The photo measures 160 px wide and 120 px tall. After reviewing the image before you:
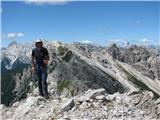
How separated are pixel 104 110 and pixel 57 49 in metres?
145

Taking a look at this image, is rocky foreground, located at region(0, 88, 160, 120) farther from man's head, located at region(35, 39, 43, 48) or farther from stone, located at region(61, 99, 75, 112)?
man's head, located at region(35, 39, 43, 48)

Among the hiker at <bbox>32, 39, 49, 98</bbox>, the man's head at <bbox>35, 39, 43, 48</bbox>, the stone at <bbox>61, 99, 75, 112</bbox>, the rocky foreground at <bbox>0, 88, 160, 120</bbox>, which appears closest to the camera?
the rocky foreground at <bbox>0, 88, 160, 120</bbox>

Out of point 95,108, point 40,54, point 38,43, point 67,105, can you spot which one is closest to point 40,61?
point 40,54

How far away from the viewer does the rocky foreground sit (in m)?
28.9

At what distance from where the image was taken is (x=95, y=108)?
30188 millimetres

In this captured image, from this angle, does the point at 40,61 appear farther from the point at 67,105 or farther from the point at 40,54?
the point at 67,105

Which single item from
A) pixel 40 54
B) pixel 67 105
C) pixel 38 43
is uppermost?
pixel 38 43

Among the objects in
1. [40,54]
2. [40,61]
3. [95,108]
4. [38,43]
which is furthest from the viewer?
[40,61]

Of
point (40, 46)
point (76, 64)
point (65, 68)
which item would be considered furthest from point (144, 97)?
point (76, 64)

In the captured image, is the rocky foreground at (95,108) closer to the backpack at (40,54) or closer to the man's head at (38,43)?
the backpack at (40,54)

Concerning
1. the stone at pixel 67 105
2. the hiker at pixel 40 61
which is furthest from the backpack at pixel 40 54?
the stone at pixel 67 105

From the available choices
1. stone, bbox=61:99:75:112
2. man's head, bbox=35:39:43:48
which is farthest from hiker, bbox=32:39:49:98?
stone, bbox=61:99:75:112

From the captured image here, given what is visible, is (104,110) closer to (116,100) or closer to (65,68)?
(116,100)

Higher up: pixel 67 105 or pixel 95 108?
pixel 67 105
